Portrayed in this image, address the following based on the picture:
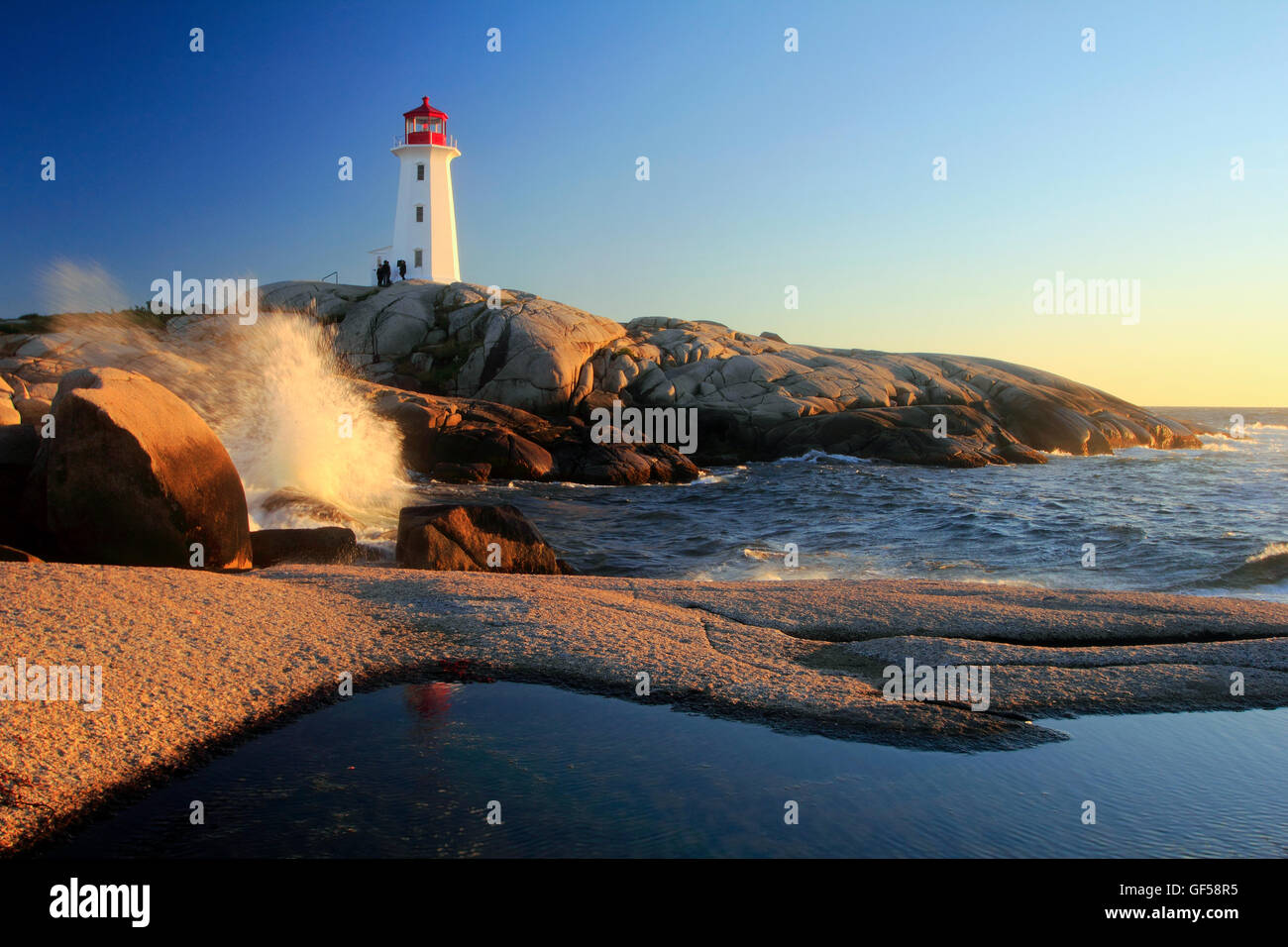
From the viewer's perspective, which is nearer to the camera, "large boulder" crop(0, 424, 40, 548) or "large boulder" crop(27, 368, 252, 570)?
"large boulder" crop(27, 368, 252, 570)

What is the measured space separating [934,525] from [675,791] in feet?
56.6

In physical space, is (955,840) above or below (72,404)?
below

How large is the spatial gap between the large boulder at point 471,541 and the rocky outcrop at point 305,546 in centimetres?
92

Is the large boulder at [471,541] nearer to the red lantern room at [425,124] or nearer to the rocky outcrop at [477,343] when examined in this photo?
the rocky outcrop at [477,343]

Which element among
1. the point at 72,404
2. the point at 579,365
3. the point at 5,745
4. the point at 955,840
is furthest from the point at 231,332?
the point at 955,840

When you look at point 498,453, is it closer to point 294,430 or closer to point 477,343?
point 294,430

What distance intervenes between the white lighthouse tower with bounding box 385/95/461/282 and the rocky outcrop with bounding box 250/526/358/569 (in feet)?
148

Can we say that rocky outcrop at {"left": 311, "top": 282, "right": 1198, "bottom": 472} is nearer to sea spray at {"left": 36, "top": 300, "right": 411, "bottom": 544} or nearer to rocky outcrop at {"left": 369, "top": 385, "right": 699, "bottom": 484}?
rocky outcrop at {"left": 369, "top": 385, "right": 699, "bottom": 484}

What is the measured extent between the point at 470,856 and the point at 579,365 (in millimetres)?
39145

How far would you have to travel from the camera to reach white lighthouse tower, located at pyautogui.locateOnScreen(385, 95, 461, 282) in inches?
2205

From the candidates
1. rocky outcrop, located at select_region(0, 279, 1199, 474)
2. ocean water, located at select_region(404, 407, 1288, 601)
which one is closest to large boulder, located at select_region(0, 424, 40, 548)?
ocean water, located at select_region(404, 407, 1288, 601)

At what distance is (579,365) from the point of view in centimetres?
4256
